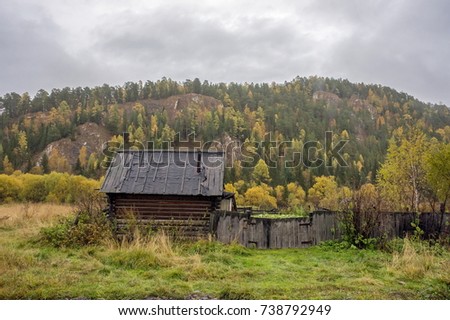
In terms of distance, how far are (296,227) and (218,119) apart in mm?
101110

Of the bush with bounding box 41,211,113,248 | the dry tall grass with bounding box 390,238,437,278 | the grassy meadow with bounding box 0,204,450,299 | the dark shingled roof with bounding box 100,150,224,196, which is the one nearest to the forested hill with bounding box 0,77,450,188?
the dark shingled roof with bounding box 100,150,224,196

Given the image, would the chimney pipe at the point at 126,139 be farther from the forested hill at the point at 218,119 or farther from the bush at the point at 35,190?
the bush at the point at 35,190

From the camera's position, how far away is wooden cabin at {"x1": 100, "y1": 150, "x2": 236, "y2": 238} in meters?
15.8

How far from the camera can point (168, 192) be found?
1594cm

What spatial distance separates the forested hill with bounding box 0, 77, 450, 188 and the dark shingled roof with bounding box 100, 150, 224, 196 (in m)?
57.0

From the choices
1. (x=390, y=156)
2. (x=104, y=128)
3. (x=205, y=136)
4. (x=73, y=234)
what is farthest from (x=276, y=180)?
(x=73, y=234)

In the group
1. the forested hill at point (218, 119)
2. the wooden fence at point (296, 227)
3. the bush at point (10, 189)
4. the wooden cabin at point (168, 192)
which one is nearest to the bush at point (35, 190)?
the bush at point (10, 189)

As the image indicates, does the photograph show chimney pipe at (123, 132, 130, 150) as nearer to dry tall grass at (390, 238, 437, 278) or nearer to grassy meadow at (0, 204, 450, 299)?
grassy meadow at (0, 204, 450, 299)

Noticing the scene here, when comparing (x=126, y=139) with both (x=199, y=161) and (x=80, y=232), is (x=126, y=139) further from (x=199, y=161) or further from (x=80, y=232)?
(x=80, y=232)

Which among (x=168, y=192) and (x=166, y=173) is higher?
(x=166, y=173)

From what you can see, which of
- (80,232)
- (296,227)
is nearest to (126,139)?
(80,232)

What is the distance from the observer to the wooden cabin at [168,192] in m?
15.8

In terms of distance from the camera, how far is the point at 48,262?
10.0 meters

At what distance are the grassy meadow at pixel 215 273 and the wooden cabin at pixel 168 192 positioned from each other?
2.92 meters
